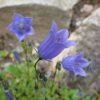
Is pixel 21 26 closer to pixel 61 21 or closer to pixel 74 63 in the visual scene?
pixel 74 63

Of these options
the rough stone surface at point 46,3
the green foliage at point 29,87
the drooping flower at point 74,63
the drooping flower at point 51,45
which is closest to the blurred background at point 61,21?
the rough stone surface at point 46,3

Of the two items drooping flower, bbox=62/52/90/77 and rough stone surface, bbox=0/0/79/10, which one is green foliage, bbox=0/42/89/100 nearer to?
drooping flower, bbox=62/52/90/77

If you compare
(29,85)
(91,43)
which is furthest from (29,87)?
(91,43)

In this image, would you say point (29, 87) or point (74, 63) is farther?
point (29, 87)

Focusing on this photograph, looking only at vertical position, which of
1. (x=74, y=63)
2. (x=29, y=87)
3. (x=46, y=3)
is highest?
(x=74, y=63)

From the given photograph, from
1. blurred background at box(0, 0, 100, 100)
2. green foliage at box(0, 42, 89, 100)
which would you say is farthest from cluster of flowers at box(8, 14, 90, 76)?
blurred background at box(0, 0, 100, 100)

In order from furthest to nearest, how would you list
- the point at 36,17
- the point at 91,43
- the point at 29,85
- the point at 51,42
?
the point at 36,17 < the point at 91,43 < the point at 29,85 < the point at 51,42

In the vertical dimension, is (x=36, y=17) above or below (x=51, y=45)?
below
